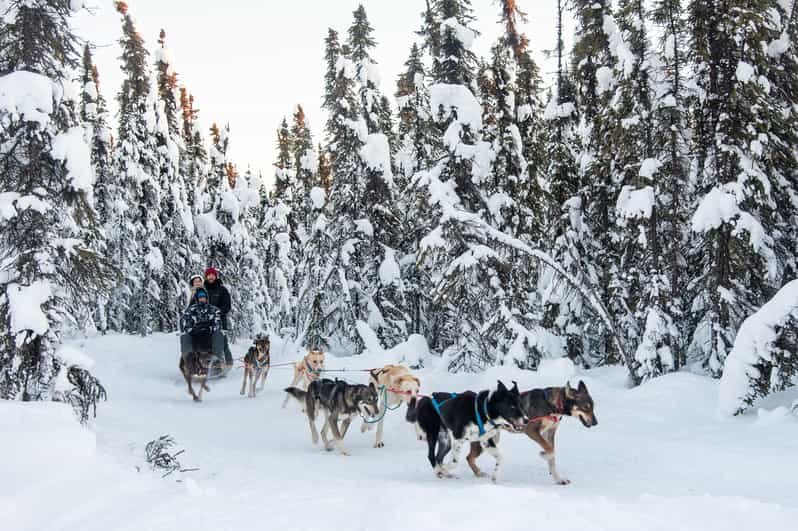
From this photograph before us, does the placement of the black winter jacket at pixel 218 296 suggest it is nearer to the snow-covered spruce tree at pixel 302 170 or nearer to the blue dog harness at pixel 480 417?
the blue dog harness at pixel 480 417

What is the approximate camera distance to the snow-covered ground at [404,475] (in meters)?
4.89

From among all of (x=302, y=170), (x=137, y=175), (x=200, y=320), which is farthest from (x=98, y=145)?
(x=200, y=320)

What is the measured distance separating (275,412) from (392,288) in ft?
25.5

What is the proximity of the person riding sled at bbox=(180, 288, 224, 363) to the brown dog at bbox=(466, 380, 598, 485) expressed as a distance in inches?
379

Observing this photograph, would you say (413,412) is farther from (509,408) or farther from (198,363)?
(198,363)

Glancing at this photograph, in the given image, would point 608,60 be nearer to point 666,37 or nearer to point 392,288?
point 666,37

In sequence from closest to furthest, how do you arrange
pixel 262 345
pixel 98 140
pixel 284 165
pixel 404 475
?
pixel 404 475 < pixel 262 345 < pixel 98 140 < pixel 284 165

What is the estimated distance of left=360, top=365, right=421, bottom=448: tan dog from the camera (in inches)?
376

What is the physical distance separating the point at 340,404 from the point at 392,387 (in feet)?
3.30

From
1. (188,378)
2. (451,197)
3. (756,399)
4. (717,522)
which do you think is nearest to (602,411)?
(756,399)

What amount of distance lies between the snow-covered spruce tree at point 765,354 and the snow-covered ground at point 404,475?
15.6 inches

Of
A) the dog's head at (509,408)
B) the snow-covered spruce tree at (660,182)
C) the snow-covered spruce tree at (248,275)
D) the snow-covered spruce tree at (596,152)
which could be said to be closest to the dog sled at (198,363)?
the dog's head at (509,408)

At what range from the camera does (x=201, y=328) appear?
14.9 metres

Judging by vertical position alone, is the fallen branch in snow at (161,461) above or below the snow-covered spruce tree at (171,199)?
below
